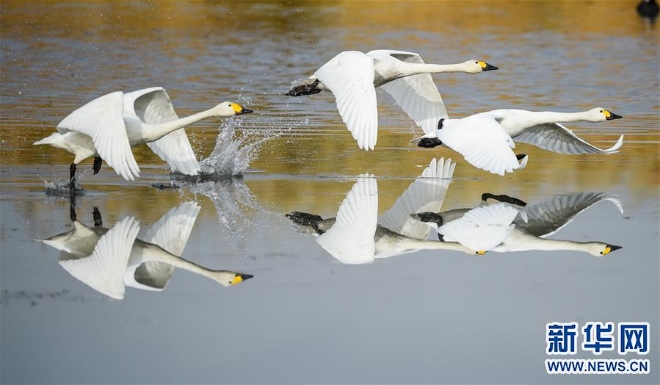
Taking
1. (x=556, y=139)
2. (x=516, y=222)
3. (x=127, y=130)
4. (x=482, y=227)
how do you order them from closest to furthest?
(x=482, y=227) → (x=516, y=222) → (x=127, y=130) → (x=556, y=139)

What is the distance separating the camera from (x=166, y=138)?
12.1 m

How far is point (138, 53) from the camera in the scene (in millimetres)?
26859

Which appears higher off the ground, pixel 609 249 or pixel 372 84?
pixel 372 84

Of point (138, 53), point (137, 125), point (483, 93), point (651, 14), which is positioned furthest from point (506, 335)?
point (651, 14)

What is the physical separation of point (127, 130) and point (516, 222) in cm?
334

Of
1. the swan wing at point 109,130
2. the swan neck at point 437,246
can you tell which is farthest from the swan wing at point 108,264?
the swan neck at point 437,246

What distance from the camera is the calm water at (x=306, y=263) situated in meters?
7.02

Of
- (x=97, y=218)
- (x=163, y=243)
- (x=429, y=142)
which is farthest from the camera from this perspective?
(x=429, y=142)

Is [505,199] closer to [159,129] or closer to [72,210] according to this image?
[159,129]

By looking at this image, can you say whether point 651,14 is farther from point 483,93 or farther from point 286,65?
point 483,93

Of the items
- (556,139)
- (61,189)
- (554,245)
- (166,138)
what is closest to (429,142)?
(556,139)

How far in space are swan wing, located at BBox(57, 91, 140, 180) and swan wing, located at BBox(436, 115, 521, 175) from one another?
2765 mm

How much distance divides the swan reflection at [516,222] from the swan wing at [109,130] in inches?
92.3

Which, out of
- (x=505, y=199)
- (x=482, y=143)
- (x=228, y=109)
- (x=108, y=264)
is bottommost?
(x=505, y=199)
